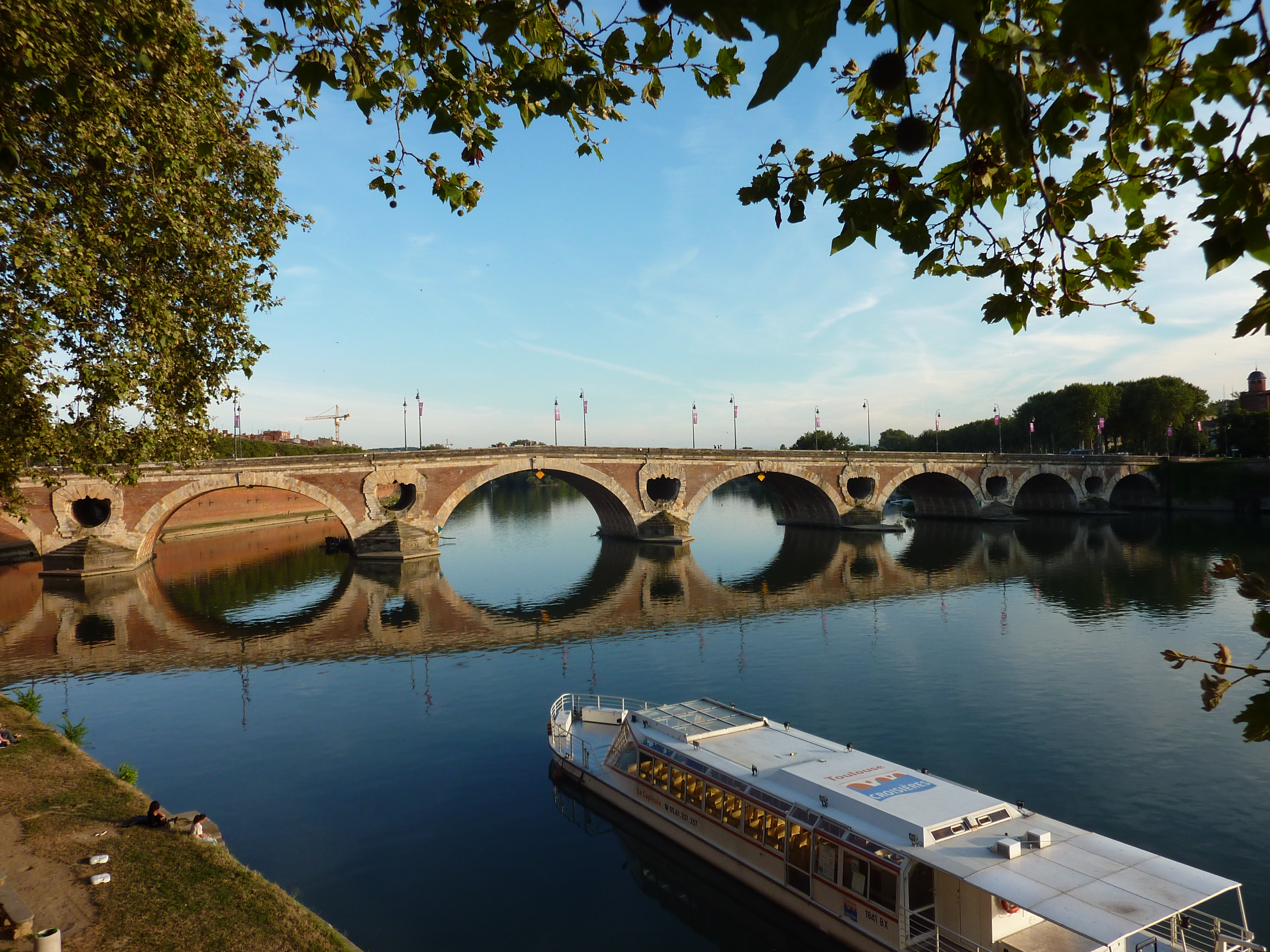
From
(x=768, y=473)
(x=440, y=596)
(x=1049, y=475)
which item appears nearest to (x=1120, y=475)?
(x=1049, y=475)

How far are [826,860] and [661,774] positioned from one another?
18.3 ft

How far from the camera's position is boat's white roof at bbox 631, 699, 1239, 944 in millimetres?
12656

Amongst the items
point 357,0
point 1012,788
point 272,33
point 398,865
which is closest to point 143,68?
point 272,33

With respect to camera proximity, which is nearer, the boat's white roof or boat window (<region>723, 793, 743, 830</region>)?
the boat's white roof

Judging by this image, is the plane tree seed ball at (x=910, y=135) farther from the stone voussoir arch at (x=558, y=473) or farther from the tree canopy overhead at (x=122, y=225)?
the stone voussoir arch at (x=558, y=473)

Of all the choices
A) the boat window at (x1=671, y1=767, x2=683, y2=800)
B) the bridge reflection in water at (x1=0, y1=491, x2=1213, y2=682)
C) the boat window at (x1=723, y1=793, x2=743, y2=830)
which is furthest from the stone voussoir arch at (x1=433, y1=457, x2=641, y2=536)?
the boat window at (x1=723, y1=793, x2=743, y2=830)

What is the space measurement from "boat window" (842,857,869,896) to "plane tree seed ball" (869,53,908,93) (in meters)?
15.3

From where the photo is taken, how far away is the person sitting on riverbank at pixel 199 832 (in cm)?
1684

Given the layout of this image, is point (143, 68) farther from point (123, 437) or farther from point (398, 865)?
point (398, 865)

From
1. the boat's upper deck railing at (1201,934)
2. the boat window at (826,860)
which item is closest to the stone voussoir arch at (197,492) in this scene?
the boat window at (826,860)

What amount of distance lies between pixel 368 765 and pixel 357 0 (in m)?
21.8

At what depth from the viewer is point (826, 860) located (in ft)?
52.4

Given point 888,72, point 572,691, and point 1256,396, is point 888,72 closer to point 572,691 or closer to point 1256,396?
point 572,691

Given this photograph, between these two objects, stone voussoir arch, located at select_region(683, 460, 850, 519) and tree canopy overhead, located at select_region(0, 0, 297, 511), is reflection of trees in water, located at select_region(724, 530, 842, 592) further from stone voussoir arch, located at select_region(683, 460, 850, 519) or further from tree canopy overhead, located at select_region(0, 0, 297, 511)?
→ tree canopy overhead, located at select_region(0, 0, 297, 511)
